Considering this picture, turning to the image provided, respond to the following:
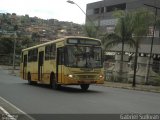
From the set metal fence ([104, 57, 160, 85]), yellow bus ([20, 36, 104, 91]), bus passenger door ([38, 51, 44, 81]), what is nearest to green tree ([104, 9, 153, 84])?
metal fence ([104, 57, 160, 85])

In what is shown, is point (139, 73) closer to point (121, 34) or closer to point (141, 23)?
point (141, 23)

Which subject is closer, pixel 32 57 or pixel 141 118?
pixel 141 118

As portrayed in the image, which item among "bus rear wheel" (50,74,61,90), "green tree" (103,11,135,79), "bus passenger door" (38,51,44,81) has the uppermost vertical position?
"green tree" (103,11,135,79)

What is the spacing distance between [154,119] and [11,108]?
586cm

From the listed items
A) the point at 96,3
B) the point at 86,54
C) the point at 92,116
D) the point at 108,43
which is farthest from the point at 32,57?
the point at 96,3

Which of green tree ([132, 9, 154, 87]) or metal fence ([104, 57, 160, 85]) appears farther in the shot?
green tree ([132, 9, 154, 87])

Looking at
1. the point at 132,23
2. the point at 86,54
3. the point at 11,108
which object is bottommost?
the point at 11,108

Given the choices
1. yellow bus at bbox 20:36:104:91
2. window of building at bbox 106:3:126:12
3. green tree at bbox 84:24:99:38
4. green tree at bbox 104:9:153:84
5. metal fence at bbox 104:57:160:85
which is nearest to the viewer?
yellow bus at bbox 20:36:104:91

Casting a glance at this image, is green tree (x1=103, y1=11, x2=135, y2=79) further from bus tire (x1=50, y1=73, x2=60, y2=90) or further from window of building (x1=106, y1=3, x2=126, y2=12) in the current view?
window of building (x1=106, y1=3, x2=126, y2=12)

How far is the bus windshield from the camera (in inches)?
987

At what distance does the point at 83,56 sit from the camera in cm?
2525

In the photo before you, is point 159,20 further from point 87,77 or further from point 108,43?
point 87,77

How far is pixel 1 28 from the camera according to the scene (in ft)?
372

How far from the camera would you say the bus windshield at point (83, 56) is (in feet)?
82.2
